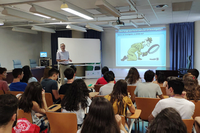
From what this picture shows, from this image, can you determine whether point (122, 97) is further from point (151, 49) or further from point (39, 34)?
point (39, 34)

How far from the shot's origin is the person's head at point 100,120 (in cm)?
126

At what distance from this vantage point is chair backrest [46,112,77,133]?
2.00m

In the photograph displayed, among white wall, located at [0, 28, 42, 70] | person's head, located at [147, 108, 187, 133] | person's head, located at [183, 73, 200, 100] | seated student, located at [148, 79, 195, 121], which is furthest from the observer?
white wall, located at [0, 28, 42, 70]

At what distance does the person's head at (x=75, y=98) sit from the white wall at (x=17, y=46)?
8.31m

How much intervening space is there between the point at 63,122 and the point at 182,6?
18.4 feet

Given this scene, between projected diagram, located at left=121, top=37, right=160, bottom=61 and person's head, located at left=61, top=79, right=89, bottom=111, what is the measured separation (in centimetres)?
788

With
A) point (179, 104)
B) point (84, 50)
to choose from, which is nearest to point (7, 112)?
point (179, 104)

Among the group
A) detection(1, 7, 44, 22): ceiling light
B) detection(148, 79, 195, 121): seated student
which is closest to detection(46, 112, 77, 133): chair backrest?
detection(148, 79, 195, 121): seated student

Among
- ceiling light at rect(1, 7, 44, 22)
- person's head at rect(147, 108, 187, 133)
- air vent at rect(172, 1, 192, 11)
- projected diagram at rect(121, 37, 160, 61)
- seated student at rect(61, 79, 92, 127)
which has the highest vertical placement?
air vent at rect(172, 1, 192, 11)

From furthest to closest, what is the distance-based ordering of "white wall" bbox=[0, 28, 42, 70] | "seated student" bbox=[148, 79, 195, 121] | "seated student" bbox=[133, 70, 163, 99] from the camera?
"white wall" bbox=[0, 28, 42, 70] < "seated student" bbox=[133, 70, 163, 99] < "seated student" bbox=[148, 79, 195, 121]

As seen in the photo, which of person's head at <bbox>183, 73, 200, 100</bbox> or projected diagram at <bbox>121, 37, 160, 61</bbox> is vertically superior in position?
projected diagram at <bbox>121, 37, 160, 61</bbox>

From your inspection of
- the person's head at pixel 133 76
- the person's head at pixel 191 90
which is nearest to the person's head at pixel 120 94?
the person's head at pixel 191 90

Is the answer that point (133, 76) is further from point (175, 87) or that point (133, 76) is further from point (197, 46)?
point (197, 46)

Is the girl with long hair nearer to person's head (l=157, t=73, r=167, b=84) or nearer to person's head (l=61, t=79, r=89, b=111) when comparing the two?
person's head (l=61, t=79, r=89, b=111)
